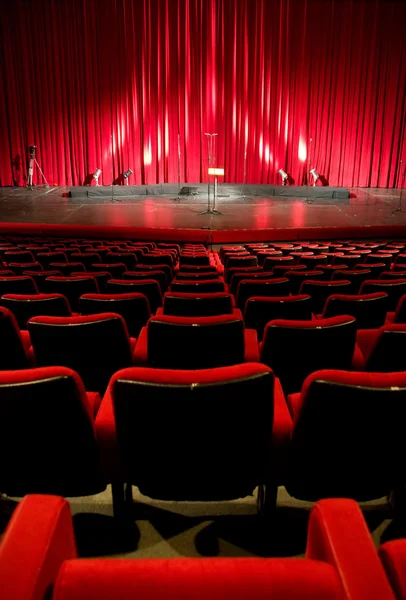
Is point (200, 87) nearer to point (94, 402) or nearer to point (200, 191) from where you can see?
point (200, 191)

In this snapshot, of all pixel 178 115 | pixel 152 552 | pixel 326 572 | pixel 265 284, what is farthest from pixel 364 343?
pixel 178 115

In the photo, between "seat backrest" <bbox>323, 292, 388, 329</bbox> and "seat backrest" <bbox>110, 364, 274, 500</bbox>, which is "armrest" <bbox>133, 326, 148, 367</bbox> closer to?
"seat backrest" <bbox>110, 364, 274, 500</bbox>

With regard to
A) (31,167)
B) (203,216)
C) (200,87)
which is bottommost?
(203,216)

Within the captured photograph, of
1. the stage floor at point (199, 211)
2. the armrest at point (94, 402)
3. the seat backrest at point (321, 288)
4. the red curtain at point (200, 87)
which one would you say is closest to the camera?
the armrest at point (94, 402)

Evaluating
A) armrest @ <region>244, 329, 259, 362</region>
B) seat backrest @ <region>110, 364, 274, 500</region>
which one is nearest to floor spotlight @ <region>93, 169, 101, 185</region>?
armrest @ <region>244, 329, 259, 362</region>

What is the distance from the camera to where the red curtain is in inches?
493

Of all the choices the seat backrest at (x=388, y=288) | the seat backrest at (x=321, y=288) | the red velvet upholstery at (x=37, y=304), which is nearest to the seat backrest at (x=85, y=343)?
the red velvet upholstery at (x=37, y=304)

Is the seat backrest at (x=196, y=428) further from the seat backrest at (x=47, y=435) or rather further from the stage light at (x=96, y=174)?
the stage light at (x=96, y=174)

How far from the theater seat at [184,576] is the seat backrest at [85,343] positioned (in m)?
1.02

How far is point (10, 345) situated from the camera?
5.65 ft

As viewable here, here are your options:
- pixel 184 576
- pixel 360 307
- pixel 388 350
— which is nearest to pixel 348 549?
pixel 184 576

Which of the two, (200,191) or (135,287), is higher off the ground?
(200,191)

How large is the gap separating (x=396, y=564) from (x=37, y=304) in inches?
76.7

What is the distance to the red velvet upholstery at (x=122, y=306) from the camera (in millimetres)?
2152
